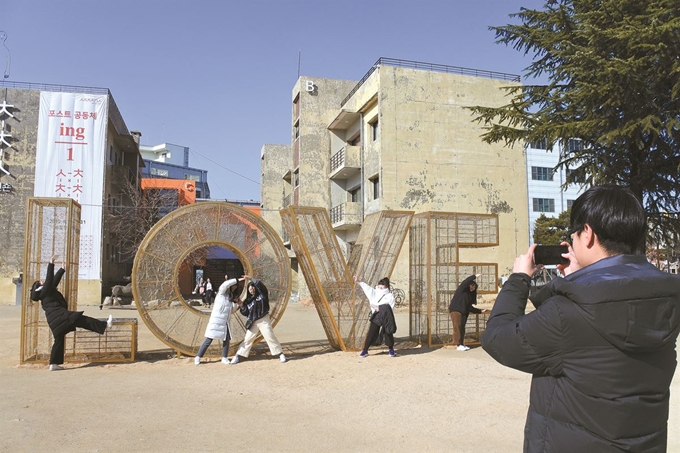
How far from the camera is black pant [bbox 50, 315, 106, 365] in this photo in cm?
1001

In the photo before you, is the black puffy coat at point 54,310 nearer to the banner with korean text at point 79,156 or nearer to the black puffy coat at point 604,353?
the black puffy coat at point 604,353

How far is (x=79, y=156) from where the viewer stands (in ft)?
91.0

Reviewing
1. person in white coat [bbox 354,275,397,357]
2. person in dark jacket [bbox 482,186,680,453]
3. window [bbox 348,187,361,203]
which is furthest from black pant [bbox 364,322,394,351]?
window [bbox 348,187,361,203]

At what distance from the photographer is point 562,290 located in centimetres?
211

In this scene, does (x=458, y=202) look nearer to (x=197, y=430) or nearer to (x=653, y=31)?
(x=653, y=31)

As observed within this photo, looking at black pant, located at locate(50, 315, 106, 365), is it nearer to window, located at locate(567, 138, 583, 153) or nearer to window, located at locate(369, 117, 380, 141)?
window, located at locate(567, 138, 583, 153)

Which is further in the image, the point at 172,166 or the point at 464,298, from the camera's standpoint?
the point at 172,166

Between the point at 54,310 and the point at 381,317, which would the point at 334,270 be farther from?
the point at 54,310

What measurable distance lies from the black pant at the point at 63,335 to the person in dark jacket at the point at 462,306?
23.7 feet

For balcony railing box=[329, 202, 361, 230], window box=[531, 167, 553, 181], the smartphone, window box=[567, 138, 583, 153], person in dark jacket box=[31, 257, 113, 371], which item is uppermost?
window box=[531, 167, 553, 181]

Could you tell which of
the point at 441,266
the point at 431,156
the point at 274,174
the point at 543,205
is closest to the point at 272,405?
the point at 441,266

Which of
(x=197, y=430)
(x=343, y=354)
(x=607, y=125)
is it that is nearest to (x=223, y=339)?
(x=343, y=354)

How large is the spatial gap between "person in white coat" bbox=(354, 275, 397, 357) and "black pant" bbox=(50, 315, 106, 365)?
5037 millimetres

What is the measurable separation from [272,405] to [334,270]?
4.66 metres
